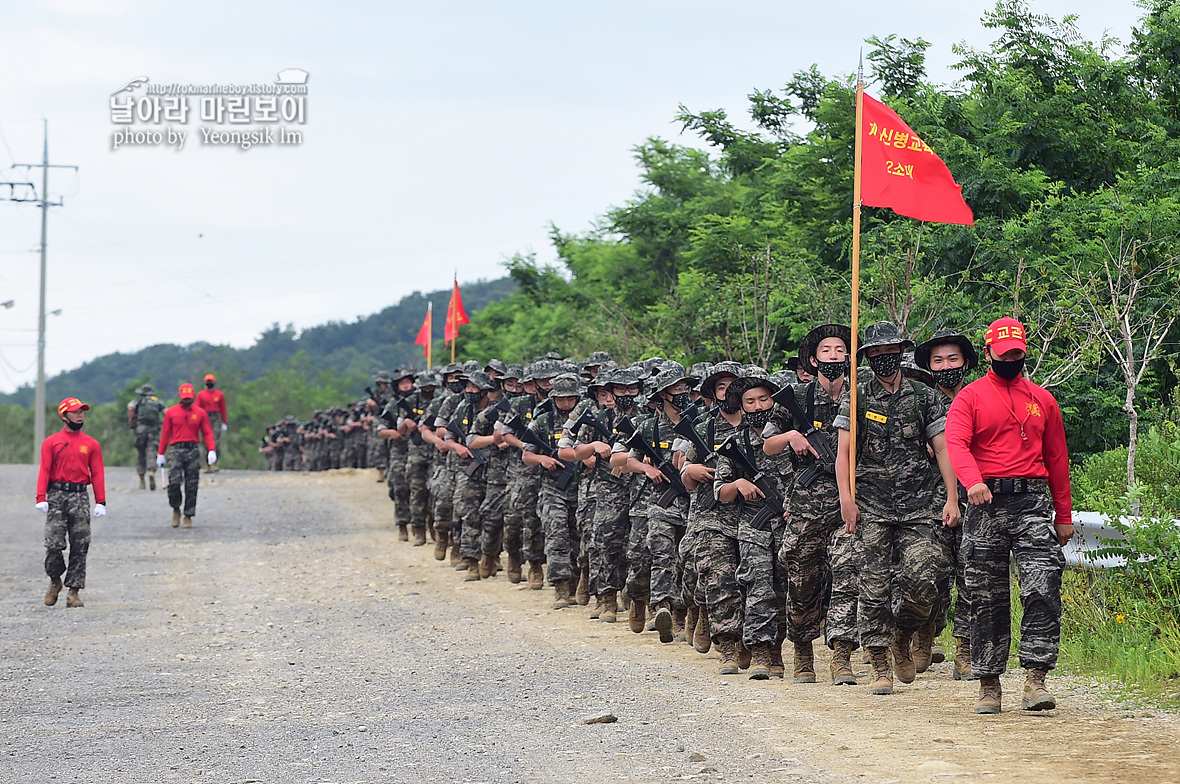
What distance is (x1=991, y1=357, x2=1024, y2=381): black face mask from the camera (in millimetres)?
7832

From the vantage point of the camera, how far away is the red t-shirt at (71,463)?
1454 cm

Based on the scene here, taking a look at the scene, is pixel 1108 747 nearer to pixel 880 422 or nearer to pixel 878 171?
pixel 880 422

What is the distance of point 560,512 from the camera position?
13961 mm

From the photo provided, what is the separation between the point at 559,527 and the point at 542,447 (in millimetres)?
861

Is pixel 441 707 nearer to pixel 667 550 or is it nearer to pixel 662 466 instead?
pixel 667 550

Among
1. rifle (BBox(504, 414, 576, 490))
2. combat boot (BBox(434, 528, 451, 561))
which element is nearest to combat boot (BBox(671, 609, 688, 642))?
rifle (BBox(504, 414, 576, 490))

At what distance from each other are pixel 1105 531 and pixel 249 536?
14646mm

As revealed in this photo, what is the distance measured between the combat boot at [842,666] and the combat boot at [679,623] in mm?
2534

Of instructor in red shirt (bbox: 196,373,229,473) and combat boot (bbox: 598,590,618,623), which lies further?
instructor in red shirt (bbox: 196,373,229,473)

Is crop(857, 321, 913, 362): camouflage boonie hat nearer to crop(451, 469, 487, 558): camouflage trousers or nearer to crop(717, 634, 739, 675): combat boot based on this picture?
crop(717, 634, 739, 675): combat boot

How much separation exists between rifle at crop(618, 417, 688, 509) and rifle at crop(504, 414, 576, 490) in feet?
6.62

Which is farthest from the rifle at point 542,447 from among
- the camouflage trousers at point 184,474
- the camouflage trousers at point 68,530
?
the camouflage trousers at point 184,474

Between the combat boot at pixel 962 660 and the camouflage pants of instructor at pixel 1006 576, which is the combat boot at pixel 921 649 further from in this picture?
the camouflage pants of instructor at pixel 1006 576

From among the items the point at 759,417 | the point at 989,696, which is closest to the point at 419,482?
the point at 759,417
